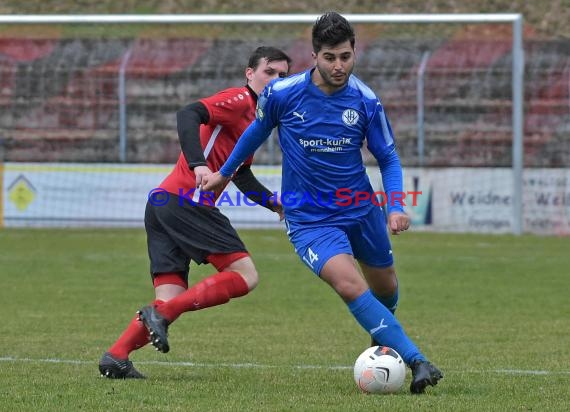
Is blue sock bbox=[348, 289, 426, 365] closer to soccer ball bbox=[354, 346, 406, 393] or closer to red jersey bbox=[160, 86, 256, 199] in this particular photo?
soccer ball bbox=[354, 346, 406, 393]

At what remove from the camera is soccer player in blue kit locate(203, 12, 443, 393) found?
6.48m

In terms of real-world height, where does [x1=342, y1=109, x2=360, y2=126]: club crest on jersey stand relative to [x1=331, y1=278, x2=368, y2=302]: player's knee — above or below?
above

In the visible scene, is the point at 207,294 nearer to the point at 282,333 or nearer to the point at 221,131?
the point at 221,131

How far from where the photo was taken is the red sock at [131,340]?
714cm

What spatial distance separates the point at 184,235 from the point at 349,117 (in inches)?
53.4

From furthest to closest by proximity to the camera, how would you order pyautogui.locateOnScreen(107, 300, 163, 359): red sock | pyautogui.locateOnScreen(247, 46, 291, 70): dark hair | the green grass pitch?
1. pyautogui.locateOnScreen(247, 46, 291, 70): dark hair
2. pyautogui.locateOnScreen(107, 300, 163, 359): red sock
3. the green grass pitch

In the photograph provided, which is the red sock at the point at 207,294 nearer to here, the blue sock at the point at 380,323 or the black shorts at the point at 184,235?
the black shorts at the point at 184,235

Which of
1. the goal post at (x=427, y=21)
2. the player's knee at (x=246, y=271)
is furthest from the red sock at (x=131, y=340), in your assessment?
the goal post at (x=427, y=21)

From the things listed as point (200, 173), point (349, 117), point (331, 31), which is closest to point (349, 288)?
point (349, 117)

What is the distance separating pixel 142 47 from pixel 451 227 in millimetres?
8094

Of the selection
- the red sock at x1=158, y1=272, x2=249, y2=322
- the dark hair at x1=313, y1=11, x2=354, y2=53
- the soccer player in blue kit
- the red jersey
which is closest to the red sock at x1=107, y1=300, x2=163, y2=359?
the red sock at x1=158, y1=272, x2=249, y2=322

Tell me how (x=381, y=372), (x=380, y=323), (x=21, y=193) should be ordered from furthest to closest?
(x=21, y=193) → (x=380, y=323) → (x=381, y=372)

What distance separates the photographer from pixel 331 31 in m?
6.41

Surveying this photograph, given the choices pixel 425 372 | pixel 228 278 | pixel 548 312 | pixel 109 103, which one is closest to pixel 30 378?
pixel 228 278
